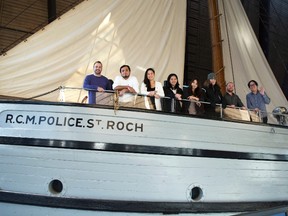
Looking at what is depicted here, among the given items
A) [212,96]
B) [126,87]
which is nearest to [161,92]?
[126,87]

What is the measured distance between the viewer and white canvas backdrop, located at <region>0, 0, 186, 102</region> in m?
5.64

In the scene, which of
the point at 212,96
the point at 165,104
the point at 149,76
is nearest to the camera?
the point at 165,104

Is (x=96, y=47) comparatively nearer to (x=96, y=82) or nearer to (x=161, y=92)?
(x=96, y=82)

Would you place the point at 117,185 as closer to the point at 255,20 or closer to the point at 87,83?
the point at 87,83

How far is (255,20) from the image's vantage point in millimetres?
15609

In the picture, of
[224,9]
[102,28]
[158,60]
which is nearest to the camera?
[102,28]

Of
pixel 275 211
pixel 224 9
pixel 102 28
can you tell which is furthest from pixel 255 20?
pixel 275 211

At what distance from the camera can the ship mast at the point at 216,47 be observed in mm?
8148

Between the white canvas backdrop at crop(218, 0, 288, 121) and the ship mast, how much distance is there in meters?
0.52

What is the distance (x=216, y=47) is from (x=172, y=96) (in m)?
3.94

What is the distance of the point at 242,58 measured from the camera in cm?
891

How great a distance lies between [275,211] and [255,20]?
49.3ft

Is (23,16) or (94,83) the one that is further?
(23,16)

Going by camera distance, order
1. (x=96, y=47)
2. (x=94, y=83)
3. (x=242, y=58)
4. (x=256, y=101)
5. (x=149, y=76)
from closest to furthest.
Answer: (x=94, y=83)
(x=149, y=76)
(x=256, y=101)
(x=96, y=47)
(x=242, y=58)
